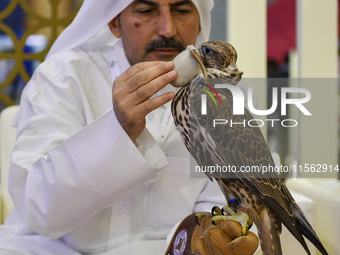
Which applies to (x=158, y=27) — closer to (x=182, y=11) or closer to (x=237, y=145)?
(x=182, y=11)

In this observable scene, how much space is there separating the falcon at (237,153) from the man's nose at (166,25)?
0.40 m

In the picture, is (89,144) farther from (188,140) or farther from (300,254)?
(300,254)

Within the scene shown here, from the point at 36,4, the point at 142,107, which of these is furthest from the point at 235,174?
the point at 36,4

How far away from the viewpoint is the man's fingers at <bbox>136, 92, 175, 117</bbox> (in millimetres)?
750

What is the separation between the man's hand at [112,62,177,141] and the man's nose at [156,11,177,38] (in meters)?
0.24

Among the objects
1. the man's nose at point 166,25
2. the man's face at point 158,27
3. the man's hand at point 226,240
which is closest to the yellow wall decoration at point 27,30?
the man's face at point 158,27

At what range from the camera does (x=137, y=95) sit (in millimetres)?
784

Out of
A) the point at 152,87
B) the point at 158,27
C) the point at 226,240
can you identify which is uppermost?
the point at 158,27

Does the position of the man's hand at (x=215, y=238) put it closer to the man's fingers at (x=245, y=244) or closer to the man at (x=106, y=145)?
the man's fingers at (x=245, y=244)

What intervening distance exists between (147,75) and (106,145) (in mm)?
223

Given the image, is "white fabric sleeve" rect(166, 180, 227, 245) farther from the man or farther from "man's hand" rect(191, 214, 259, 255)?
"man's hand" rect(191, 214, 259, 255)

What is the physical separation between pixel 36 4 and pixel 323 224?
7.72 feet

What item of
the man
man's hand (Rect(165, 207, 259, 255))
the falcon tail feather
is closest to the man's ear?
the man

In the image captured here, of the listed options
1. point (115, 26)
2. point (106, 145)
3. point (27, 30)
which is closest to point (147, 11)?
point (115, 26)
